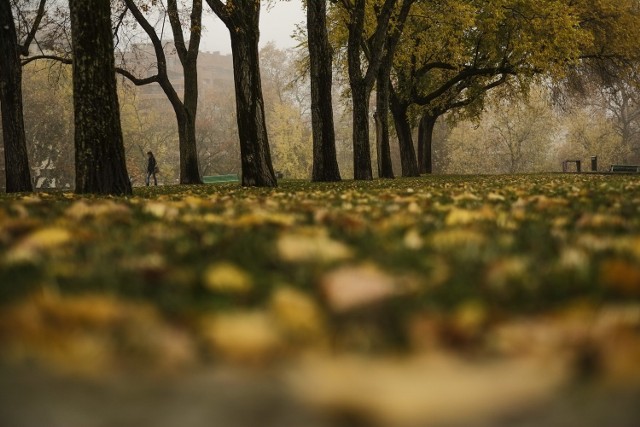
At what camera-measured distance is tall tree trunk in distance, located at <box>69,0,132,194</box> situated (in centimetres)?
712

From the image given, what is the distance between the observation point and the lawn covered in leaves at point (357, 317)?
36.0 inches

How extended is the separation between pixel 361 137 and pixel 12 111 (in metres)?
8.83

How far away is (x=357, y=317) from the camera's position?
4.01 ft

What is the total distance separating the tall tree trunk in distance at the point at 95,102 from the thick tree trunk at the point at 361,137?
884 centimetres

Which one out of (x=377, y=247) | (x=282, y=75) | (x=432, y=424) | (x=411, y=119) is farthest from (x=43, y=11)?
(x=282, y=75)

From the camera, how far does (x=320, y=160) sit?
1435cm

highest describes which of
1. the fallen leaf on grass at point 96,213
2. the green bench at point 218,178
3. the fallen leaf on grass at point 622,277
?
the green bench at point 218,178

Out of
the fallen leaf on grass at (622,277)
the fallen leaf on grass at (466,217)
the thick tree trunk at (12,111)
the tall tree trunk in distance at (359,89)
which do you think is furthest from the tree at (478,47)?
the fallen leaf on grass at (622,277)

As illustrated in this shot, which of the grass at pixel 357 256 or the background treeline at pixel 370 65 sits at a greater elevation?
the background treeline at pixel 370 65

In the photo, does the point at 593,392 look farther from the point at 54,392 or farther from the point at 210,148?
the point at 210,148

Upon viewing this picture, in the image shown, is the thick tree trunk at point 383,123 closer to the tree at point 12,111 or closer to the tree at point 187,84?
the tree at point 187,84

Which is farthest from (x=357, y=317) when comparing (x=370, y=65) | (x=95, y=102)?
(x=370, y=65)

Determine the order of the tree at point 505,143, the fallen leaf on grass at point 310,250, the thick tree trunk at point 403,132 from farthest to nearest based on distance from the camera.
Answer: the tree at point 505,143, the thick tree trunk at point 403,132, the fallen leaf on grass at point 310,250

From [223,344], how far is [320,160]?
13.4 metres
